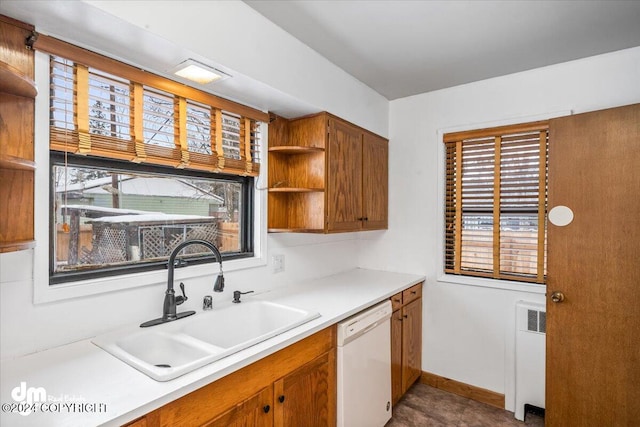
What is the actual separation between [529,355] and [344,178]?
1.84 m

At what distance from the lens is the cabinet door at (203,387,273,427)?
48.3 inches

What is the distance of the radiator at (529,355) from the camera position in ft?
7.68

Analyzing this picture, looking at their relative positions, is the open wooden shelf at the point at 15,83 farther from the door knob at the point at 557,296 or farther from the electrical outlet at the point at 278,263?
the door knob at the point at 557,296

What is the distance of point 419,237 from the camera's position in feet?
9.54

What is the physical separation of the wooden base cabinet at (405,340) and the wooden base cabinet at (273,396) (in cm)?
75

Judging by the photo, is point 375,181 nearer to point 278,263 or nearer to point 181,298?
point 278,263

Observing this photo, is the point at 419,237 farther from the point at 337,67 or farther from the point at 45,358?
the point at 45,358

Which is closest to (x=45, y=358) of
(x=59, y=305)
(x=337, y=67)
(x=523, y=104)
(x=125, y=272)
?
(x=59, y=305)

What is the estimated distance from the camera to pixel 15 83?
1.12m

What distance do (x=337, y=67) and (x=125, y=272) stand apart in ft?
6.20

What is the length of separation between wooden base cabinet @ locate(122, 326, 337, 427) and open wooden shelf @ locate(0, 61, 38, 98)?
1.14 meters

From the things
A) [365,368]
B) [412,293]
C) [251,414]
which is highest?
[412,293]

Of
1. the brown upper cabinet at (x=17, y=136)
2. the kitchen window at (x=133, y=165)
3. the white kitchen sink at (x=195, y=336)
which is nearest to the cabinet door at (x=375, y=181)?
the kitchen window at (x=133, y=165)

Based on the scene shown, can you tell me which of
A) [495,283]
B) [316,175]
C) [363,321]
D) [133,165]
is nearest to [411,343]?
[495,283]
